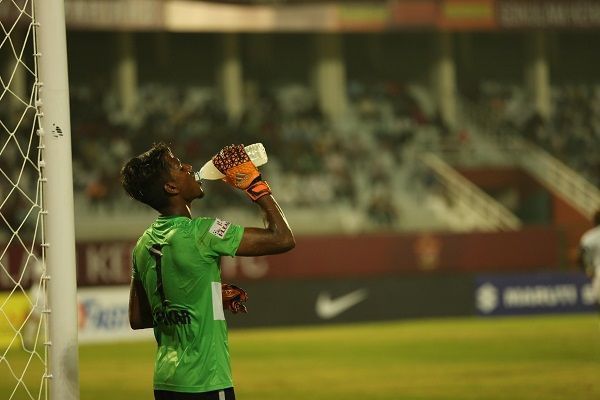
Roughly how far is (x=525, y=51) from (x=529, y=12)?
3.22m

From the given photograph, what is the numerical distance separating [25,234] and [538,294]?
35.4 feet

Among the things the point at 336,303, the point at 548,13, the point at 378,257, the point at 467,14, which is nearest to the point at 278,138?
the point at 378,257

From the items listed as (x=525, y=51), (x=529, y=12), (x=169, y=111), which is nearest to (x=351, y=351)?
(x=169, y=111)

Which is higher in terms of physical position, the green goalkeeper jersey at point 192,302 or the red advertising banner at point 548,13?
the red advertising banner at point 548,13

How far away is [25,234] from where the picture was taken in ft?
74.1

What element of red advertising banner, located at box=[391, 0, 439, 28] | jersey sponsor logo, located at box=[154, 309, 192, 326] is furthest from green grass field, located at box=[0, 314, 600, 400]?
red advertising banner, located at box=[391, 0, 439, 28]

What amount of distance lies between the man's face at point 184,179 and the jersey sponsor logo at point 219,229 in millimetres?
178

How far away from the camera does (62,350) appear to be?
521cm

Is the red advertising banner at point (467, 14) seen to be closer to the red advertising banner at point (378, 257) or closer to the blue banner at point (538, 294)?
the red advertising banner at point (378, 257)

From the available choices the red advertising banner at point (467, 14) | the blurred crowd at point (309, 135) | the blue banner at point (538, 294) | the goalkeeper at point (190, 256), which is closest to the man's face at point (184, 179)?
the goalkeeper at point (190, 256)

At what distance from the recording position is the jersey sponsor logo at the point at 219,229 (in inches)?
178

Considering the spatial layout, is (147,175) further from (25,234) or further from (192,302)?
(25,234)

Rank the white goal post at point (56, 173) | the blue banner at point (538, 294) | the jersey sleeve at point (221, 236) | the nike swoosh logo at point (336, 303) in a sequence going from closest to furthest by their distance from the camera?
the jersey sleeve at point (221, 236) → the white goal post at point (56, 173) → the nike swoosh logo at point (336, 303) → the blue banner at point (538, 294)

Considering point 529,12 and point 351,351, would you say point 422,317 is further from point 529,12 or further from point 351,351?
point 529,12
